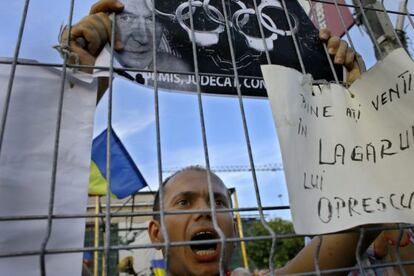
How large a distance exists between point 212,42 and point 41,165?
0.73 m

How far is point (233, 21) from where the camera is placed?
1.31 metres

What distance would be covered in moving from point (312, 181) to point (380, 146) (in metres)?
0.22

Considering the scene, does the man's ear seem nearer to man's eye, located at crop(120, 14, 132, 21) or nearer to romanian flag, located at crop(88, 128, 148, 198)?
man's eye, located at crop(120, 14, 132, 21)

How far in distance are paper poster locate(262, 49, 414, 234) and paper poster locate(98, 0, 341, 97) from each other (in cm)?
24

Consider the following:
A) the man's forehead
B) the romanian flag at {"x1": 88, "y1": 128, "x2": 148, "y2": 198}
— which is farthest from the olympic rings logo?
the romanian flag at {"x1": 88, "y1": 128, "x2": 148, "y2": 198}

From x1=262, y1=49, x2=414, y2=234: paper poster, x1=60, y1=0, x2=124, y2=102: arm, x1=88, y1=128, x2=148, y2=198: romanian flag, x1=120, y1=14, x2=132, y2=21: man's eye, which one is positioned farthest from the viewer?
x1=88, y1=128, x2=148, y2=198: romanian flag

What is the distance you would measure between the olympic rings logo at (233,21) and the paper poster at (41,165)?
51cm

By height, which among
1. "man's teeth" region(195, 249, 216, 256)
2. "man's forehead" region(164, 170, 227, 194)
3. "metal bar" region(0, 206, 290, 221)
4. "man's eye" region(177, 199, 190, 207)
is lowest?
"metal bar" region(0, 206, 290, 221)

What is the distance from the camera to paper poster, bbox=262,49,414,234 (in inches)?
Result: 29.4

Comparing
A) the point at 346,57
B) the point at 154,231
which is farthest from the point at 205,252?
the point at 346,57

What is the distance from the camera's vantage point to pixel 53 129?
2.51ft

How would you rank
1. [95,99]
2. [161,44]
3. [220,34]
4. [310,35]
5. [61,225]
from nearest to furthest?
[61,225]
[95,99]
[161,44]
[220,34]
[310,35]

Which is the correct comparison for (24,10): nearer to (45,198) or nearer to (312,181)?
(45,198)

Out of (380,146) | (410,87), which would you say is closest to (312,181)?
(380,146)
